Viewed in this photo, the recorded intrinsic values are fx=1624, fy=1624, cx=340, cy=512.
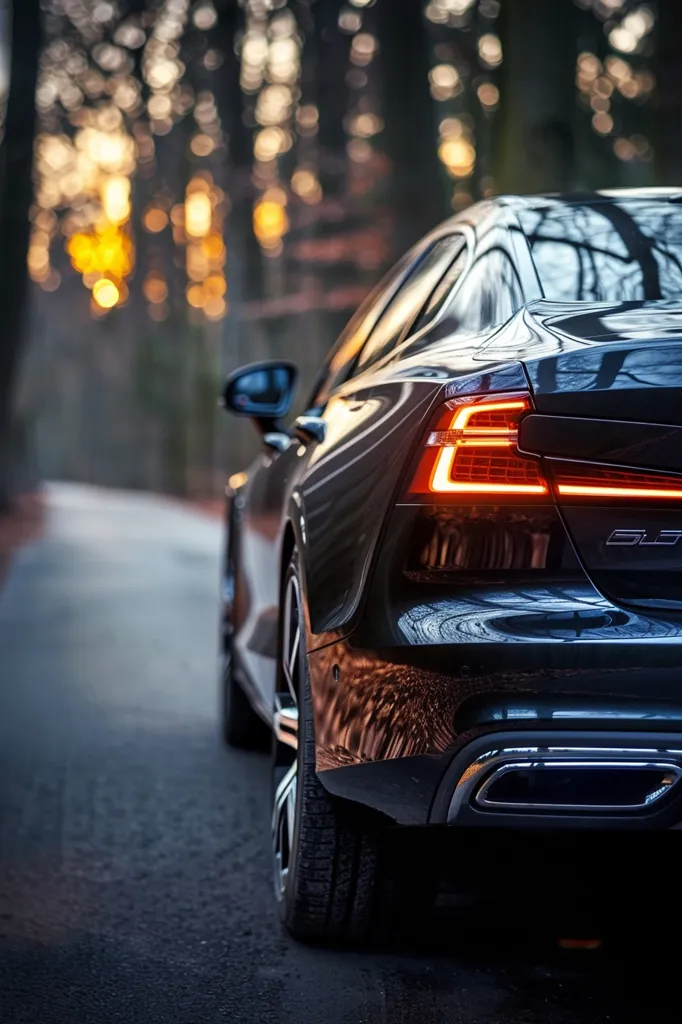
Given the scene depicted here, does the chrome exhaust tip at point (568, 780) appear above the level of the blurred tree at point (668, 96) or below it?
below

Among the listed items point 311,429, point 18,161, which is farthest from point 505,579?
point 18,161

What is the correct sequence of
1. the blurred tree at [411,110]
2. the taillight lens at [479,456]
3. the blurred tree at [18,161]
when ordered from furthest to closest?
the blurred tree at [18,161] < the blurred tree at [411,110] < the taillight lens at [479,456]

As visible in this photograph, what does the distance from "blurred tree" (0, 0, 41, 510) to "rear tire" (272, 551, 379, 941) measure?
60.1ft

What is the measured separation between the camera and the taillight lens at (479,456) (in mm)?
3064

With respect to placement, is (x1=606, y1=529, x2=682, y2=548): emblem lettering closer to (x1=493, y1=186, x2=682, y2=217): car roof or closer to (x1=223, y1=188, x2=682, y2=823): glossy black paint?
(x1=223, y1=188, x2=682, y2=823): glossy black paint

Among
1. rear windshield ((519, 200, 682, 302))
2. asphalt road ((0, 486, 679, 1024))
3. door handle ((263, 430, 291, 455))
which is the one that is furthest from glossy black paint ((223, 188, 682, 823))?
door handle ((263, 430, 291, 455))

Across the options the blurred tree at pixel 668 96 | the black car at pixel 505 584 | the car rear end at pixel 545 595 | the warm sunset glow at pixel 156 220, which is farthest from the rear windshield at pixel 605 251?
the warm sunset glow at pixel 156 220

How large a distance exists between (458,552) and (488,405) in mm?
286

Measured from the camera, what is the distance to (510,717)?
3000mm

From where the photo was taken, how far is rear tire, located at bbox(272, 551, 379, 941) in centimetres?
360

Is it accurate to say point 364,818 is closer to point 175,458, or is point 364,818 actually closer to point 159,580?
point 159,580

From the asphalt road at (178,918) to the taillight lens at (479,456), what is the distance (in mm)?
1113

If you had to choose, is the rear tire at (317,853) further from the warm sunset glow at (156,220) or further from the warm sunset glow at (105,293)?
the warm sunset glow at (105,293)

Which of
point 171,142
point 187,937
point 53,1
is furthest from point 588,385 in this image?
point 171,142
